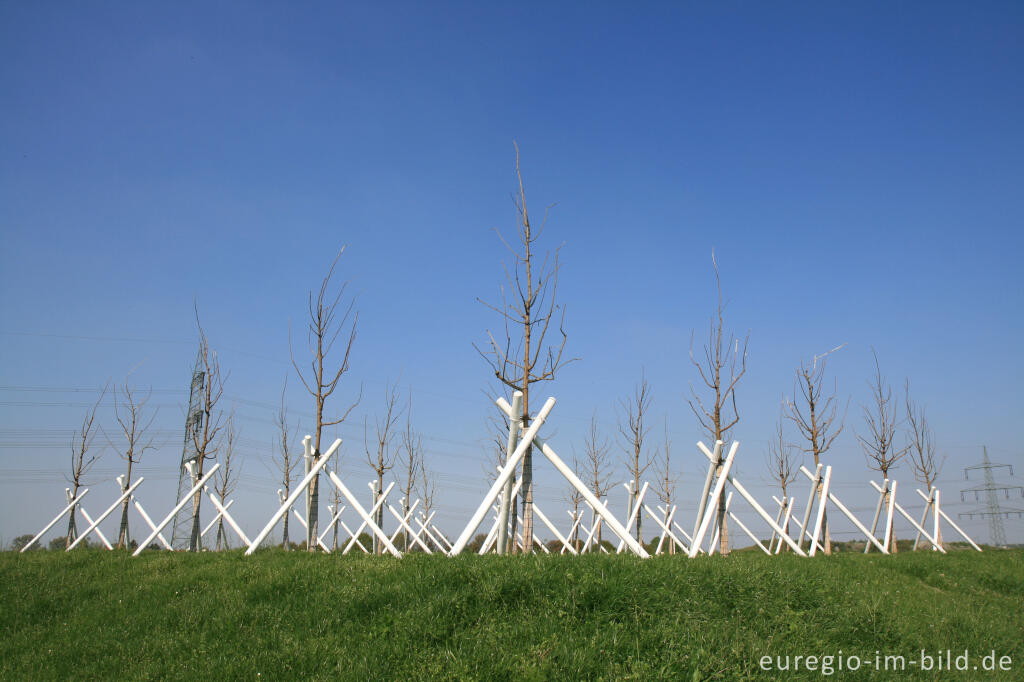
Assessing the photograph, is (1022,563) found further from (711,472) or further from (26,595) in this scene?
(26,595)

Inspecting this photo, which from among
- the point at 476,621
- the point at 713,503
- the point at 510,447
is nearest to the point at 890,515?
the point at 713,503

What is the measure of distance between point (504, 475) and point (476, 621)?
269 cm

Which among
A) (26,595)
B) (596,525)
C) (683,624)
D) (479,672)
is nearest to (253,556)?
(26,595)

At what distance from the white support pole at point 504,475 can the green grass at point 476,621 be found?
1.89 feet

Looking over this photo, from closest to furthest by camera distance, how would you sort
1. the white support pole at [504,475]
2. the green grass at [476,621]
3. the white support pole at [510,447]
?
1. the green grass at [476,621]
2. the white support pole at [504,475]
3. the white support pole at [510,447]

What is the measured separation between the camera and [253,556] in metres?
10.4

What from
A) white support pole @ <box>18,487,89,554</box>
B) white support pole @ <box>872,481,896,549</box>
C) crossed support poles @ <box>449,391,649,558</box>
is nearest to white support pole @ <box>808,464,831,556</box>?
white support pole @ <box>872,481,896,549</box>

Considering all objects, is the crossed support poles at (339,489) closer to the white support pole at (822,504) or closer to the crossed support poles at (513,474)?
the crossed support poles at (513,474)

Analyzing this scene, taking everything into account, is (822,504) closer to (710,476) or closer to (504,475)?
(710,476)

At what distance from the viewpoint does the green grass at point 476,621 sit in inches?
220

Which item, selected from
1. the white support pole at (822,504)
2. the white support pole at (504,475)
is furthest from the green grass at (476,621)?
the white support pole at (822,504)

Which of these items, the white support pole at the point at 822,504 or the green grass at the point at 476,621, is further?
the white support pole at the point at 822,504

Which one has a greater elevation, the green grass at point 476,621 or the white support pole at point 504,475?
the white support pole at point 504,475

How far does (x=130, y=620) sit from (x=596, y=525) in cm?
1606
